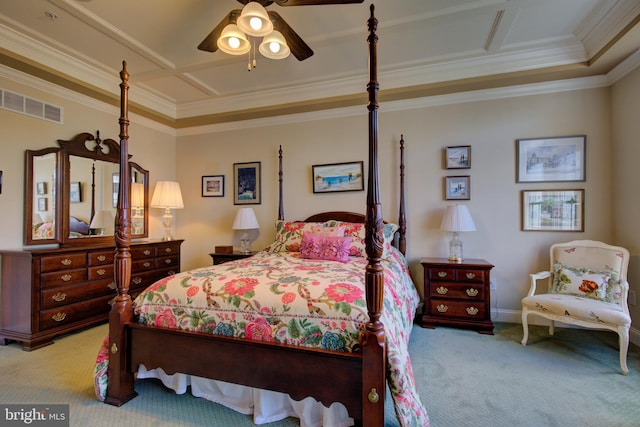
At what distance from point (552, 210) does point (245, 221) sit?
11.5ft

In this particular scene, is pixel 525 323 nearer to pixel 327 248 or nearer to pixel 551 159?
pixel 551 159

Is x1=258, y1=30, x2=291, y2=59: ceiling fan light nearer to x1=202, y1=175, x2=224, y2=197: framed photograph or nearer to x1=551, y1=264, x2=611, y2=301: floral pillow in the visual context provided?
x1=202, y1=175, x2=224, y2=197: framed photograph

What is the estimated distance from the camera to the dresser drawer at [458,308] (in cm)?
310

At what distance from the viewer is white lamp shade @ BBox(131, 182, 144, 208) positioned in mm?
4199

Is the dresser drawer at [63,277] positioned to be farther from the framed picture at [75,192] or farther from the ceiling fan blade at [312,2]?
the ceiling fan blade at [312,2]

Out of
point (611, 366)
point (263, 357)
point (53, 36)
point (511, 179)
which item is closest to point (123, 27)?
point (53, 36)

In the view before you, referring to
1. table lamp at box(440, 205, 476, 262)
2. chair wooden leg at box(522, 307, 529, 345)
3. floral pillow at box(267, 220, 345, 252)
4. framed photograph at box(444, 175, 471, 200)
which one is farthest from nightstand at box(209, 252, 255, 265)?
chair wooden leg at box(522, 307, 529, 345)

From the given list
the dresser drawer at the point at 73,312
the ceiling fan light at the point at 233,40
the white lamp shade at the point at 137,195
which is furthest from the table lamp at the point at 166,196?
the ceiling fan light at the point at 233,40

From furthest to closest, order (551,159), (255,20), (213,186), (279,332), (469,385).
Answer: (213,186)
(551,159)
(469,385)
(255,20)
(279,332)

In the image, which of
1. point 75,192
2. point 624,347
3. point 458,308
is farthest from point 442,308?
point 75,192

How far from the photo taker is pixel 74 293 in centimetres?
A: 307

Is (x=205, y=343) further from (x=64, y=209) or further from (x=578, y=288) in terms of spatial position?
(x=578, y=288)

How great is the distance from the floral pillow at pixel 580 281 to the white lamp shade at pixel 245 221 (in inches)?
130

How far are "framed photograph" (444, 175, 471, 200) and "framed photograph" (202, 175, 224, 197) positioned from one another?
10.1 feet
